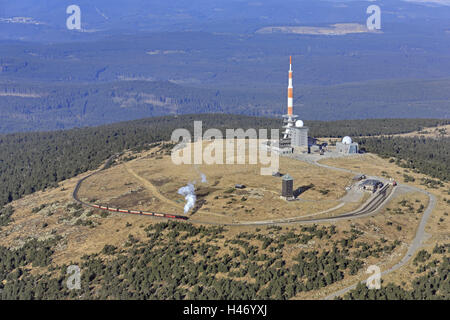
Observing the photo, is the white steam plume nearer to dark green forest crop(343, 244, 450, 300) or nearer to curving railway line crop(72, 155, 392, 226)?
curving railway line crop(72, 155, 392, 226)

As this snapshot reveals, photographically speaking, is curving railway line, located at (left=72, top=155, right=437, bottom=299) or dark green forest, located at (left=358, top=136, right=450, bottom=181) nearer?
curving railway line, located at (left=72, top=155, right=437, bottom=299)

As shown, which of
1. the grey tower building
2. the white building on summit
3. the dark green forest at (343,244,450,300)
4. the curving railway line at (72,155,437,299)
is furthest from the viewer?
the white building on summit

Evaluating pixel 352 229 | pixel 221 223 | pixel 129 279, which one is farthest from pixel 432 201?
pixel 129 279

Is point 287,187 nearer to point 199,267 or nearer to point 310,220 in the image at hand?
point 310,220

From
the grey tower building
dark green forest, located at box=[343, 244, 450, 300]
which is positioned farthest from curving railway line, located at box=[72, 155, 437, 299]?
the grey tower building

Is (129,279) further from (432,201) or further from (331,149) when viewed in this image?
(331,149)

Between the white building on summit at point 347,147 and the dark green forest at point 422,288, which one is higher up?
the white building on summit at point 347,147

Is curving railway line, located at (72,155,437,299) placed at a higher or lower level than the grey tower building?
lower

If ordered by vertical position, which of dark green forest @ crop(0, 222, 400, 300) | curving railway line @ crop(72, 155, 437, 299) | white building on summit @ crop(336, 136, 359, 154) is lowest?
dark green forest @ crop(0, 222, 400, 300)

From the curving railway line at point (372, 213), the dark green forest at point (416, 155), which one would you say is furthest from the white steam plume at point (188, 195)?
the dark green forest at point (416, 155)

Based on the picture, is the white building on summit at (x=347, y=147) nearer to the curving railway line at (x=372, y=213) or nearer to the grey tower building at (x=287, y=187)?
the curving railway line at (x=372, y=213)

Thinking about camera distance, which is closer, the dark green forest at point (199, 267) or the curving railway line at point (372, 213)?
the dark green forest at point (199, 267)

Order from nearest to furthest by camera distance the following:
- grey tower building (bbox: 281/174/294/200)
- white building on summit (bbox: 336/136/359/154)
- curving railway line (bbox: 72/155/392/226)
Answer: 1. curving railway line (bbox: 72/155/392/226)
2. grey tower building (bbox: 281/174/294/200)
3. white building on summit (bbox: 336/136/359/154)
